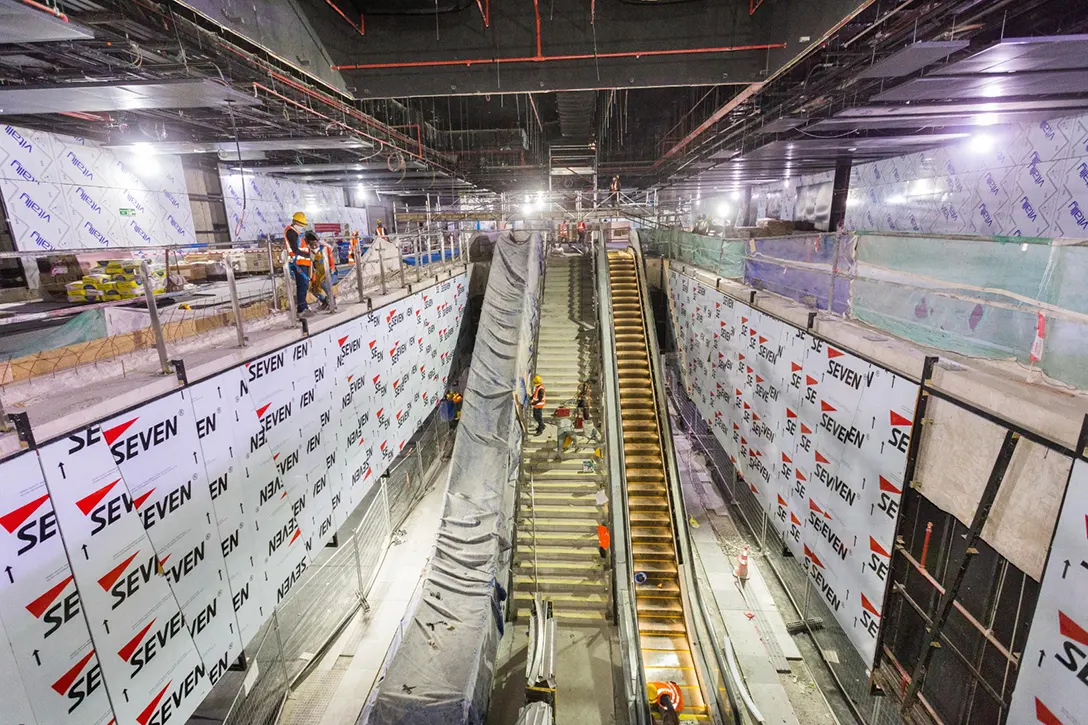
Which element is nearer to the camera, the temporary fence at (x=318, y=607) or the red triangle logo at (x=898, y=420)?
the red triangle logo at (x=898, y=420)

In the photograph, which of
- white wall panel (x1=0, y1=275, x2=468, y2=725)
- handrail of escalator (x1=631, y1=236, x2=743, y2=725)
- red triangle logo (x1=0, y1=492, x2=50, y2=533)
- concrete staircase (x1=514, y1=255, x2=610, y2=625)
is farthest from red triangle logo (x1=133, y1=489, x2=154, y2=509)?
handrail of escalator (x1=631, y1=236, x2=743, y2=725)

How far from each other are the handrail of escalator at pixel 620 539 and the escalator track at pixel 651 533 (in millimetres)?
316

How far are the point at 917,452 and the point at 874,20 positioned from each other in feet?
13.7

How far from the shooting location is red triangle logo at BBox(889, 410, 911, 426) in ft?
13.0

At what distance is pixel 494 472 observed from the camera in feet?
27.7

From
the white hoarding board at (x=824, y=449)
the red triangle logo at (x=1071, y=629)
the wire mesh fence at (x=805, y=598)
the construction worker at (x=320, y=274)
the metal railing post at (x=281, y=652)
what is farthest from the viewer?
the construction worker at (x=320, y=274)

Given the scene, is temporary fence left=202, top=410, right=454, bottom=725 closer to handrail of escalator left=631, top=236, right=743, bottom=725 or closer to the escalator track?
the escalator track

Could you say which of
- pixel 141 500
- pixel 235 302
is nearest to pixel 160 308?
pixel 235 302

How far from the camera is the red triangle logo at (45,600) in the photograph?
268cm

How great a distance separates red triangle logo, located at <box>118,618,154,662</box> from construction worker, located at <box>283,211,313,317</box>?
3646mm

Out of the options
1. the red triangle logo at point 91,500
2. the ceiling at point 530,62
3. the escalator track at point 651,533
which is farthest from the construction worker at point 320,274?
the escalator track at point 651,533

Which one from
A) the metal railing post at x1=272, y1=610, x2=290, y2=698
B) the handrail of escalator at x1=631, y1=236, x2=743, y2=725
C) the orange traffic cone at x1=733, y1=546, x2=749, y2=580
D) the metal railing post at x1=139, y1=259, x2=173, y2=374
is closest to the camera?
the metal railing post at x1=139, y1=259, x2=173, y2=374

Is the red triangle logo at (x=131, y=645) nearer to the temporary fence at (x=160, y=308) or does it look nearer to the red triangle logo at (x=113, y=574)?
the red triangle logo at (x=113, y=574)

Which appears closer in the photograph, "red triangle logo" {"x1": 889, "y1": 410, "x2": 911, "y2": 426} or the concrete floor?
"red triangle logo" {"x1": 889, "y1": 410, "x2": 911, "y2": 426}
